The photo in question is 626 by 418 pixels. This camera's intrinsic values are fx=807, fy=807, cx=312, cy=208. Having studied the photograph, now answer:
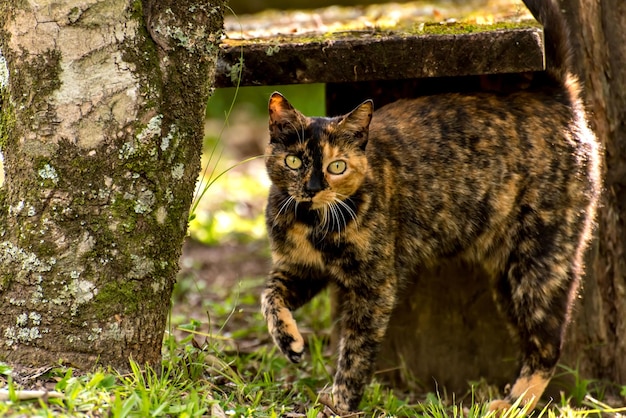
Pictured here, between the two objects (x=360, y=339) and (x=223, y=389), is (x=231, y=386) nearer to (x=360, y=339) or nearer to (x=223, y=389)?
(x=223, y=389)

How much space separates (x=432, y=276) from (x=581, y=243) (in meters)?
0.81

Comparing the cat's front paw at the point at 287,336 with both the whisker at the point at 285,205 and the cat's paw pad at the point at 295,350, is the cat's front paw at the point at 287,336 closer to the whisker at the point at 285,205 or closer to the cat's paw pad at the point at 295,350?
the cat's paw pad at the point at 295,350

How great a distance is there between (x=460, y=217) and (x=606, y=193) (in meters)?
0.82

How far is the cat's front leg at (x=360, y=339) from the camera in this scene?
3541 mm

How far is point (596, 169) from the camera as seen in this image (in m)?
3.77

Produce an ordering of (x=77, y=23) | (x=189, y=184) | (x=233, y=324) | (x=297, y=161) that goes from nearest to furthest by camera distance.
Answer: (x=77, y=23) → (x=189, y=184) → (x=297, y=161) → (x=233, y=324)

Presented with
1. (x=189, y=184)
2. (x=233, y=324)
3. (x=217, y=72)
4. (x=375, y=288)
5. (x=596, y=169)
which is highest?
(x=217, y=72)

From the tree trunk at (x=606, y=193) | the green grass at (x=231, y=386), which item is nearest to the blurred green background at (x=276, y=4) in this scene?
the green grass at (x=231, y=386)

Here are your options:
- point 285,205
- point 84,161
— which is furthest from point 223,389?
point 84,161

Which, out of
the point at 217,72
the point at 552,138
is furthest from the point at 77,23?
the point at 552,138

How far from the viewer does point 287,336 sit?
3.47 meters

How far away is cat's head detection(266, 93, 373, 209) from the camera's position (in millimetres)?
3348

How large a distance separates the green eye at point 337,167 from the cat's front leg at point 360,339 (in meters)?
0.55

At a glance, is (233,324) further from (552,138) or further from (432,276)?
(552,138)
